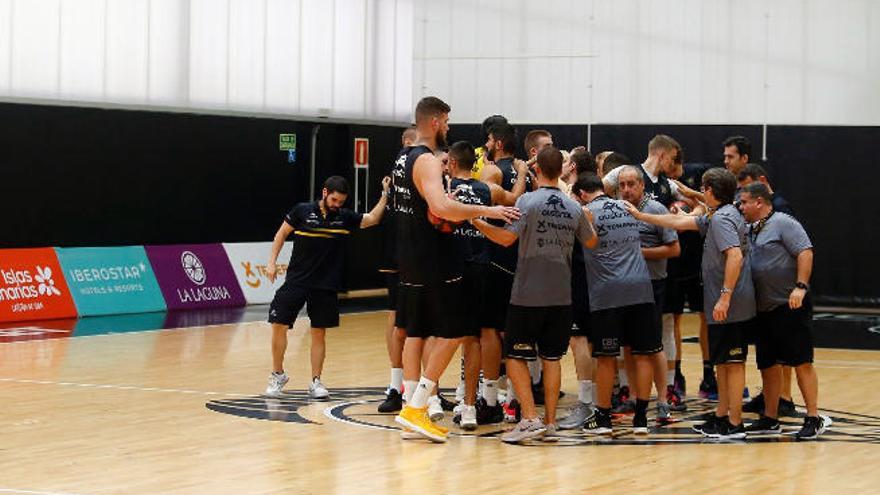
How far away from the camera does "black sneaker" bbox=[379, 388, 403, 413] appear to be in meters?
12.2

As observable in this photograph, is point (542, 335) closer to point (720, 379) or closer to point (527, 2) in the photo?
point (720, 379)

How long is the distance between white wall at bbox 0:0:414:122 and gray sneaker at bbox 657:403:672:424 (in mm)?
11165

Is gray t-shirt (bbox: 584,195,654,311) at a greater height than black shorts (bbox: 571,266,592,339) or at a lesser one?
greater

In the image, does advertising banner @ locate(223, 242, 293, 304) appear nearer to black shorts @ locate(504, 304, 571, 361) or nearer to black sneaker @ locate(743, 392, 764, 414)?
black sneaker @ locate(743, 392, 764, 414)

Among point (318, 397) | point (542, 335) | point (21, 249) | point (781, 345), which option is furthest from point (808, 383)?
point (21, 249)

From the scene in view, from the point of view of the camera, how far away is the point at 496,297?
11820 millimetres

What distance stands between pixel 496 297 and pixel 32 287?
31.7 ft

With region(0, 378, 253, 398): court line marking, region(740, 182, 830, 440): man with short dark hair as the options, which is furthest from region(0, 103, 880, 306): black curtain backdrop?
region(740, 182, 830, 440): man with short dark hair

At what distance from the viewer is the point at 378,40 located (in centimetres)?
2617

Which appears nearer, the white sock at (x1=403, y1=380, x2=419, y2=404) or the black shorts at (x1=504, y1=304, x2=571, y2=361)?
the black shorts at (x1=504, y1=304, x2=571, y2=361)

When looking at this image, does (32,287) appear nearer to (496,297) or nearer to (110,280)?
(110,280)

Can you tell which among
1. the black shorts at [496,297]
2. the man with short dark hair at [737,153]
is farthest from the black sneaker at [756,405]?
the black shorts at [496,297]

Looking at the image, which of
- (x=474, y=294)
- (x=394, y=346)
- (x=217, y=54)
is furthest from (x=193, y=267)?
(x=474, y=294)

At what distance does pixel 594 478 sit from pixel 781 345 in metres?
2.57
